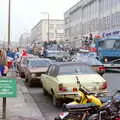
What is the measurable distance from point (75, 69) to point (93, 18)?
79062 millimetres

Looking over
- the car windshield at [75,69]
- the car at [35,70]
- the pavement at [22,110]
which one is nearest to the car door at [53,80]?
the car windshield at [75,69]

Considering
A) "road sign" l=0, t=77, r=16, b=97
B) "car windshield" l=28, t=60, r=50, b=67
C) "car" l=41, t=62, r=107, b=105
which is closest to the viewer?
"road sign" l=0, t=77, r=16, b=97

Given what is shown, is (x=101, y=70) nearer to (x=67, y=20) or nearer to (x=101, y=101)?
(x=101, y=101)

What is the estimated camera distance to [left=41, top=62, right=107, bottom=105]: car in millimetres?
12852

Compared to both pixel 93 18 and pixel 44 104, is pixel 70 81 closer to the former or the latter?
pixel 44 104

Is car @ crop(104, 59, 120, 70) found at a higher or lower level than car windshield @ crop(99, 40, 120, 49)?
lower

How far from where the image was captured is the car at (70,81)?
12852mm

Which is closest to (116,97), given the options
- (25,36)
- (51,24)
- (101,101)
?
(101,101)

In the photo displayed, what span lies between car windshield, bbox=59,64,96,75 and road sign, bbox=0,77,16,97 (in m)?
3.50

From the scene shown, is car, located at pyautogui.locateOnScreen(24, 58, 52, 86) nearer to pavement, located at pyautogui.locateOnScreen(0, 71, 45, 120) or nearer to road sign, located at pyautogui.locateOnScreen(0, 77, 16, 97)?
pavement, located at pyautogui.locateOnScreen(0, 71, 45, 120)

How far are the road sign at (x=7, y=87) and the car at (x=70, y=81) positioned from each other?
8.10ft

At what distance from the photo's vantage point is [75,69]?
14.2 metres

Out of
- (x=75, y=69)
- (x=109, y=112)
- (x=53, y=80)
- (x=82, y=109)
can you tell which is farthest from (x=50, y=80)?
(x=109, y=112)

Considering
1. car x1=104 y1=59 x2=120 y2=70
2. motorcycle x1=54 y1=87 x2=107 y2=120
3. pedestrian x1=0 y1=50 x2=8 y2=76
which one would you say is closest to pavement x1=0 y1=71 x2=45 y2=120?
pedestrian x1=0 y1=50 x2=8 y2=76
